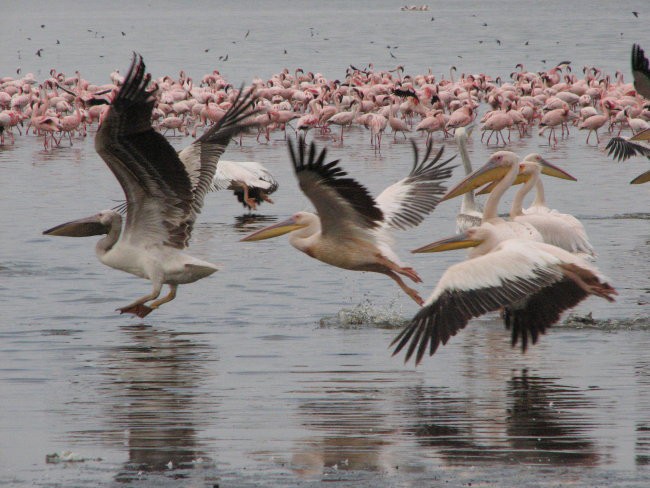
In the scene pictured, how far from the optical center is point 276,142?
21391mm

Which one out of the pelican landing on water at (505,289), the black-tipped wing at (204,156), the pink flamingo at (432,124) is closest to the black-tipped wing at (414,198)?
the black-tipped wing at (204,156)

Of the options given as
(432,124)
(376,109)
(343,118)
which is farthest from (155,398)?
(376,109)

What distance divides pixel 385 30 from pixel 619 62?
24.7m

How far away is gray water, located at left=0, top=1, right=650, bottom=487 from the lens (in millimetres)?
5086

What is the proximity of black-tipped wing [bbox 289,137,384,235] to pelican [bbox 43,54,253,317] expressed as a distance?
0.84 meters

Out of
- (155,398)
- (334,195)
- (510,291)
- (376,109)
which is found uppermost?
(376,109)

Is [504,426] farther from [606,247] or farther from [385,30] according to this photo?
[385,30]

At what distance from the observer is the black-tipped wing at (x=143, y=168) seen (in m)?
7.08

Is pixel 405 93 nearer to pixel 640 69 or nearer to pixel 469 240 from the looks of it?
pixel 640 69

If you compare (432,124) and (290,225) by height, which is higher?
(432,124)

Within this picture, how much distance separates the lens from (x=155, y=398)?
20.6ft

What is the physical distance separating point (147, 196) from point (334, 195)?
53.6 inches

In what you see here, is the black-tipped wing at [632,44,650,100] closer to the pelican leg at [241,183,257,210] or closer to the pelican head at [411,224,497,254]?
the pelican leg at [241,183,257,210]

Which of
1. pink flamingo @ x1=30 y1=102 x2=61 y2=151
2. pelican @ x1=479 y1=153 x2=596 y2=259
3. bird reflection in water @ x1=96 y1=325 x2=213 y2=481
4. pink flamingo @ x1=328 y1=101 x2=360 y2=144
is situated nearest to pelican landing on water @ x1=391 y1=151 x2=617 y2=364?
bird reflection in water @ x1=96 y1=325 x2=213 y2=481
